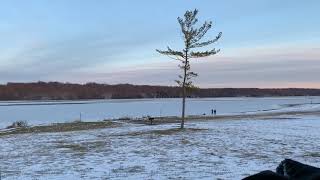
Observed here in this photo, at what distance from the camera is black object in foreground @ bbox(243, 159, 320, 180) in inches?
189

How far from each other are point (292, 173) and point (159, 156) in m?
13.6

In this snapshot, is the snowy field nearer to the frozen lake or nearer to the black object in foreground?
the black object in foreground

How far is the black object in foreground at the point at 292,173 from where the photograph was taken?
15.8ft

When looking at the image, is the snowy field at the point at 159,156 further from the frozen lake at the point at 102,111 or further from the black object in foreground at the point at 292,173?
the frozen lake at the point at 102,111

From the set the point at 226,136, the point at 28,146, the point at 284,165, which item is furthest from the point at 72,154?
the point at 284,165

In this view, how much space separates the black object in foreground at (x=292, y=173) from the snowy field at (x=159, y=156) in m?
8.54

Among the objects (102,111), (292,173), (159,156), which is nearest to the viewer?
(292,173)

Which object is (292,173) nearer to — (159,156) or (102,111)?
(159,156)

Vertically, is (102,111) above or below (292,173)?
below

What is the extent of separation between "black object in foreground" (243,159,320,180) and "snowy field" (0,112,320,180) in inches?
336

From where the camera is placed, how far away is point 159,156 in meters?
18.7

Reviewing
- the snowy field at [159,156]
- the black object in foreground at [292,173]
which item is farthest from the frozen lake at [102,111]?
the black object in foreground at [292,173]

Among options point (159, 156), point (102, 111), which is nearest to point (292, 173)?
point (159, 156)

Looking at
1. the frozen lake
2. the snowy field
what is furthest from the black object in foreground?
the frozen lake
